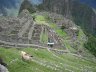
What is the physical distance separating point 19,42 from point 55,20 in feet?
318

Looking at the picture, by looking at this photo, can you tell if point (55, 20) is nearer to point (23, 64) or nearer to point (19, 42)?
point (19, 42)

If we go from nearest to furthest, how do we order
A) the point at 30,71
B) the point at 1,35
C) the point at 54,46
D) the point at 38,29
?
1. the point at 30,71
2. the point at 1,35
3. the point at 54,46
4. the point at 38,29

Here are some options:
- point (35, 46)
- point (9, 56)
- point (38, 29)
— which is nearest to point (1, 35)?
point (35, 46)

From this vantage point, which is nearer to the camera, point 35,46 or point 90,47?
point 35,46

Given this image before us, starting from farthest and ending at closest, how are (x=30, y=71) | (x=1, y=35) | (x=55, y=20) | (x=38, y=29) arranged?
1. (x=55, y=20)
2. (x=38, y=29)
3. (x=1, y=35)
4. (x=30, y=71)

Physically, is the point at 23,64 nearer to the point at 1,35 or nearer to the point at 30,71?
the point at 30,71

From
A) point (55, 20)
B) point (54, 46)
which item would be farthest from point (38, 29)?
point (55, 20)

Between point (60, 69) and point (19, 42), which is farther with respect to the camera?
point (19, 42)

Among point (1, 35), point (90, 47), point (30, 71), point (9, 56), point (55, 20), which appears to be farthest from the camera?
point (55, 20)

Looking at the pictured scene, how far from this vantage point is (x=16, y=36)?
67.9 m

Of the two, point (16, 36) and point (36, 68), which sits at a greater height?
point (16, 36)

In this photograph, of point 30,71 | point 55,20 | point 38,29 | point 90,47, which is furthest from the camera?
point 55,20

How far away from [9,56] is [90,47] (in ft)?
192

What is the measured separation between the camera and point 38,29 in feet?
322
